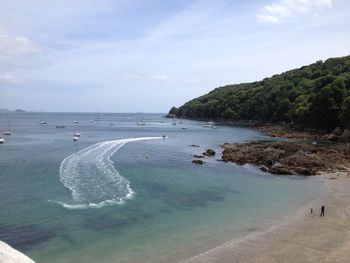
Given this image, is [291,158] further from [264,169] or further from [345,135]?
[345,135]

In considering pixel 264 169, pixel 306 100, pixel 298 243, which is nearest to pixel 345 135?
pixel 306 100

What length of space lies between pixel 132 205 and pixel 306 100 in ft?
306

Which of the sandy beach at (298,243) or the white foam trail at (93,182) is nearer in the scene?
the sandy beach at (298,243)


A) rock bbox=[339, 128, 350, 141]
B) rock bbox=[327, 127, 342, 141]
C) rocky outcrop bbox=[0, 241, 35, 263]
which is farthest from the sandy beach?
rock bbox=[327, 127, 342, 141]

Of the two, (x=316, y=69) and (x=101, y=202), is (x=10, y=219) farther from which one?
(x=316, y=69)

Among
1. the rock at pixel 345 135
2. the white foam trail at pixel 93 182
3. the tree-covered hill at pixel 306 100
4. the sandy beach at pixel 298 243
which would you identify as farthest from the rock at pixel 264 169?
the rock at pixel 345 135

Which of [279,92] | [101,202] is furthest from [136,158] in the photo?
[279,92]

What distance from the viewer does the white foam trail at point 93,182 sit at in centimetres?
3803

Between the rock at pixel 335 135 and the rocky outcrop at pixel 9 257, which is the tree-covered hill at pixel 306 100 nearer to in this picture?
the rock at pixel 335 135

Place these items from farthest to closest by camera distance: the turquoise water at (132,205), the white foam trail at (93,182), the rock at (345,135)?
the rock at (345,135) → the white foam trail at (93,182) → the turquoise water at (132,205)

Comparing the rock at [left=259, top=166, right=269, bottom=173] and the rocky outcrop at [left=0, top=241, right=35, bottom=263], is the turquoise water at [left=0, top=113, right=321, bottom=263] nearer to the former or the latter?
the rock at [left=259, top=166, right=269, bottom=173]

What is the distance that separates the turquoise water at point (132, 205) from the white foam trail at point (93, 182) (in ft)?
0.36

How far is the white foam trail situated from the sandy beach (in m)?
15.1

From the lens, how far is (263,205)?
37875 mm
